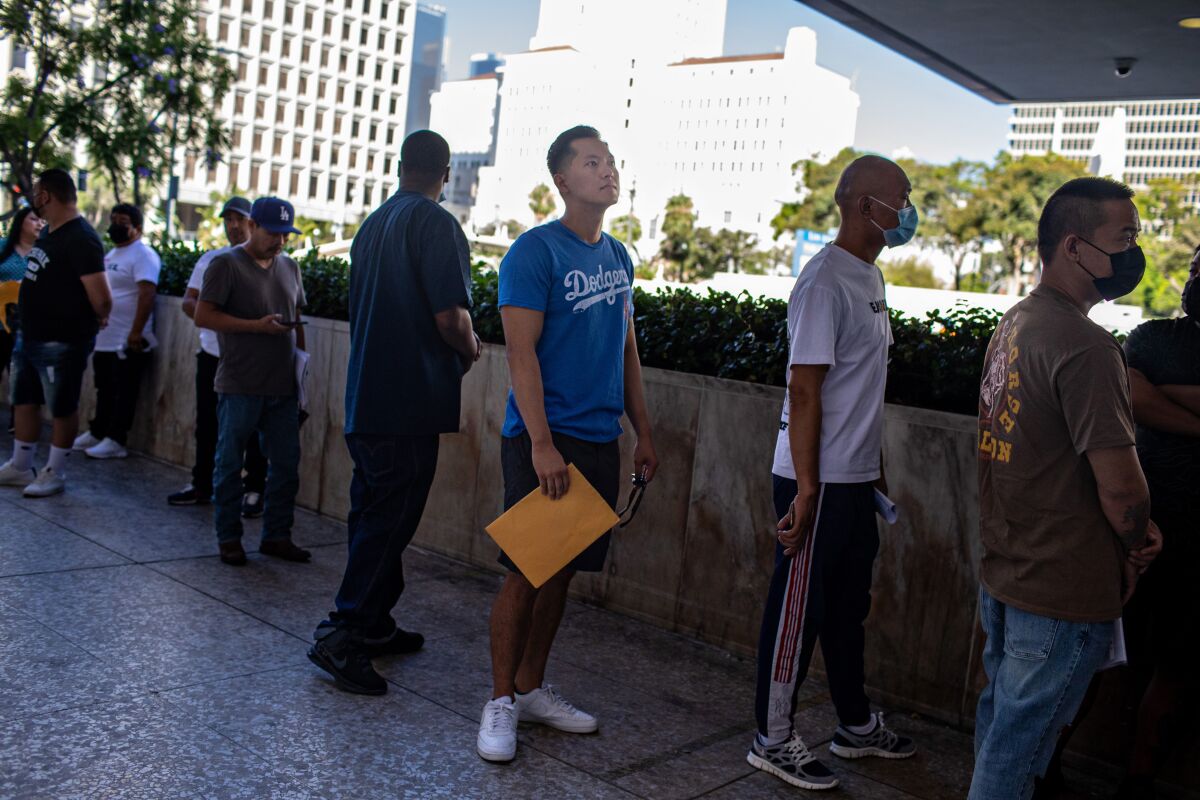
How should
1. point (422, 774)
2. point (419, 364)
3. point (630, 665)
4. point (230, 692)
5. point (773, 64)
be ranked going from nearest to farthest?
point (422, 774), point (230, 692), point (419, 364), point (630, 665), point (773, 64)

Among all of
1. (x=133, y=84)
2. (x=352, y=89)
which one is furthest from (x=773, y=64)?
(x=133, y=84)

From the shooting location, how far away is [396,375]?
4309 millimetres

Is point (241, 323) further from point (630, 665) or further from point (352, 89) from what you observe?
point (352, 89)

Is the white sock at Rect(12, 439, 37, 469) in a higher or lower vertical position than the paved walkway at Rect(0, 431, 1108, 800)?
higher

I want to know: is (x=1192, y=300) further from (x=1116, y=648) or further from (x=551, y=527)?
(x=551, y=527)

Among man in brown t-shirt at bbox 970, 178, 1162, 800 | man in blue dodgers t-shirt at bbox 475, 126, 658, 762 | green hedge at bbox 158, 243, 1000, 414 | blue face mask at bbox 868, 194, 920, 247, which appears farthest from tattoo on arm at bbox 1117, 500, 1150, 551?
green hedge at bbox 158, 243, 1000, 414

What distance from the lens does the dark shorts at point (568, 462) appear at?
3.75 metres

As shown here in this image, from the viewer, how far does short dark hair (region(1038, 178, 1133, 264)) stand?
2865mm

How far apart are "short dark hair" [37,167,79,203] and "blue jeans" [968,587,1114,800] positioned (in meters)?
5.91

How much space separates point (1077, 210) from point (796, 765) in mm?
2000

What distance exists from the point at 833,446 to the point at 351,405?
6.12ft

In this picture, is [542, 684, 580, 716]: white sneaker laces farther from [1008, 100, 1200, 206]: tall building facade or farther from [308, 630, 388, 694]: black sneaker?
[1008, 100, 1200, 206]: tall building facade

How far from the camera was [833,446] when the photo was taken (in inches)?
144

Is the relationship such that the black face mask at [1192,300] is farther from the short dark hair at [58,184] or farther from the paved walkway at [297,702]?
the short dark hair at [58,184]
